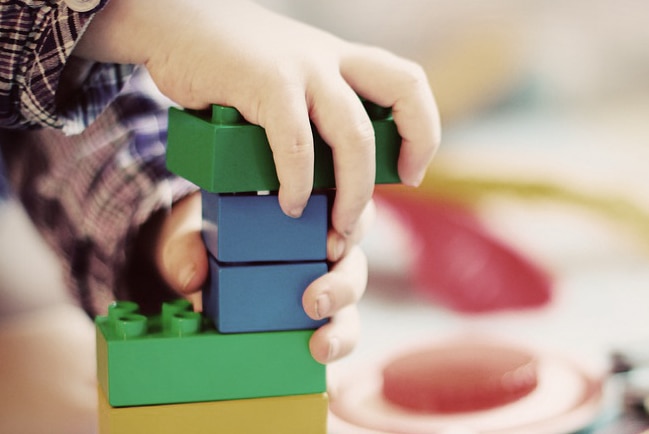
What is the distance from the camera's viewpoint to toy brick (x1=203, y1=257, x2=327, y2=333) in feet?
2.01

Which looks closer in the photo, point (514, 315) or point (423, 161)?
point (423, 161)

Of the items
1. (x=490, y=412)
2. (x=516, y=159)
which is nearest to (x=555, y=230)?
(x=516, y=159)

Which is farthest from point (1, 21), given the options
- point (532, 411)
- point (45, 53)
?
point (532, 411)

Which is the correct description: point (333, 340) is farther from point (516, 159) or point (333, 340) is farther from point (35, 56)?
point (516, 159)

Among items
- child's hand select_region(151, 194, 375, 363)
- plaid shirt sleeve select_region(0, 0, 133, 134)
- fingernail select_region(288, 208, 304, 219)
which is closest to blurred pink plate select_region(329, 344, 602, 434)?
child's hand select_region(151, 194, 375, 363)

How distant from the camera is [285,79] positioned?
0.60 m

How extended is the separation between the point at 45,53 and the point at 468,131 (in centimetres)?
81

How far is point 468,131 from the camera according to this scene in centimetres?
138

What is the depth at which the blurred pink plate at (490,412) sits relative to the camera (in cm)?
72

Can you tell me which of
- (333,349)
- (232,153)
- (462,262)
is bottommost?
(462,262)

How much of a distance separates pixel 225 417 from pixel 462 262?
735 millimetres

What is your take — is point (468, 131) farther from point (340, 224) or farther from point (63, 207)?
point (340, 224)

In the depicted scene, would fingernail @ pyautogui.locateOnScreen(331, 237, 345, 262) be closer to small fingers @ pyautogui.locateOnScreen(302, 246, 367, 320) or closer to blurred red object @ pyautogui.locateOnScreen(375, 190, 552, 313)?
small fingers @ pyautogui.locateOnScreen(302, 246, 367, 320)

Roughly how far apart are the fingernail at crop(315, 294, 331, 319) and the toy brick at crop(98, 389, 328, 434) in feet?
0.19
